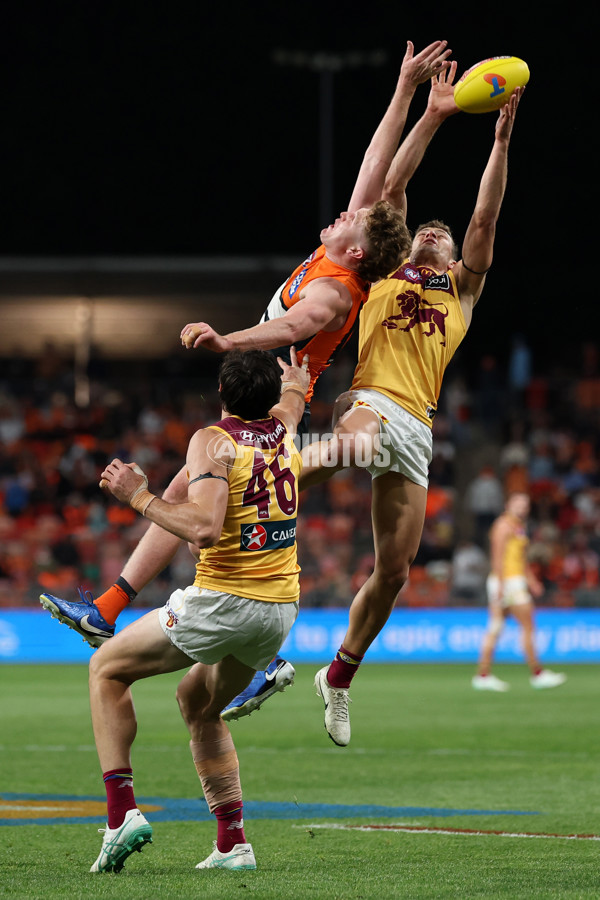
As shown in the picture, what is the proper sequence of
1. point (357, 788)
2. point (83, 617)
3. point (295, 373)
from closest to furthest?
point (83, 617)
point (295, 373)
point (357, 788)

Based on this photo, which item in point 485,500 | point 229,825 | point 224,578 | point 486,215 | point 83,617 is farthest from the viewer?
point 485,500

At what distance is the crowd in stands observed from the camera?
2206 centimetres

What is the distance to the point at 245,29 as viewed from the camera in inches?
1160

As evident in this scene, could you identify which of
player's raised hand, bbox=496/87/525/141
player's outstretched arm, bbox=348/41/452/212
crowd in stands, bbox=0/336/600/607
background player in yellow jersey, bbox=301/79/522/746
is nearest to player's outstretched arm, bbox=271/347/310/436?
background player in yellow jersey, bbox=301/79/522/746

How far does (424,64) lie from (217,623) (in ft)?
11.9

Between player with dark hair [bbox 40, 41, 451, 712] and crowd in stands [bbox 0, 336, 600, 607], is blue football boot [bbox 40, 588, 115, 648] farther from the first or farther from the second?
crowd in stands [bbox 0, 336, 600, 607]

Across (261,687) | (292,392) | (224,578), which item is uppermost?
(292,392)

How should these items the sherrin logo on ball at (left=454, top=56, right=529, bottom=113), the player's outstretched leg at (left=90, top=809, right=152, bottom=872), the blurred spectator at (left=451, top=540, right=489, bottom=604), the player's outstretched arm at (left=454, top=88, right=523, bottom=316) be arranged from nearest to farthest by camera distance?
the player's outstretched leg at (left=90, top=809, right=152, bottom=872) < the sherrin logo on ball at (left=454, top=56, right=529, bottom=113) < the player's outstretched arm at (left=454, top=88, right=523, bottom=316) < the blurred spectator at (left=451, top=540, right=489, bottom=604)

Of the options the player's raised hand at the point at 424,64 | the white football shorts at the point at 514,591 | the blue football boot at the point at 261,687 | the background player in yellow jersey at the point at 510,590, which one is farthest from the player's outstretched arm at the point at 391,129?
the white football shorts at the point at 514,591

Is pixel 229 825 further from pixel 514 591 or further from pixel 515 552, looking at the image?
pixel 515 552

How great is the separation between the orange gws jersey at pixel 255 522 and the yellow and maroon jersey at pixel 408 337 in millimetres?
1436

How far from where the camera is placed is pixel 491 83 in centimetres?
704

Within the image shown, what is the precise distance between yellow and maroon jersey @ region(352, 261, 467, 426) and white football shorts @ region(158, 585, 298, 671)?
6.01 feet

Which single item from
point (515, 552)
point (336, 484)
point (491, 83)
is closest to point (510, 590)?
point (515, 552)
